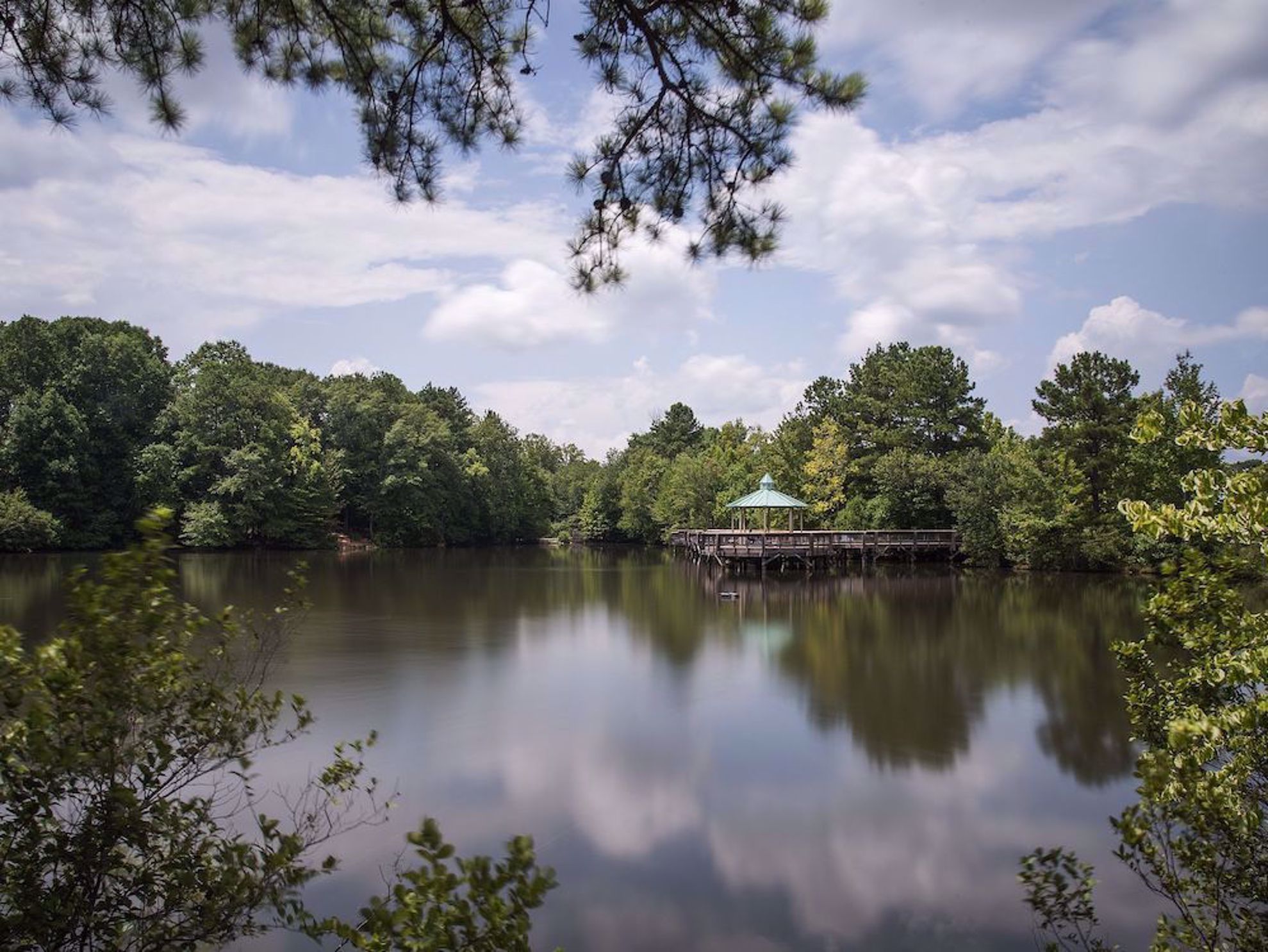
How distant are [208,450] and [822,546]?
2722cm

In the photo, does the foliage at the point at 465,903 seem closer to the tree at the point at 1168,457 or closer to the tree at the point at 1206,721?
the tree at the point at 1206,721

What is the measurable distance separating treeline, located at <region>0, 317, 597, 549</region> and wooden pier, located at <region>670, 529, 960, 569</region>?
63.8ft

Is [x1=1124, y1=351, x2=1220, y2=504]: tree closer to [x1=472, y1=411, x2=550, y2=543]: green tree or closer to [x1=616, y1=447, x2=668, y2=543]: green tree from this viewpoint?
[x1=616, y1=447, x2=668, y2=543]: green tree

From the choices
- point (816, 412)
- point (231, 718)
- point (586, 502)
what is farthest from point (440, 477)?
point (231, 718)

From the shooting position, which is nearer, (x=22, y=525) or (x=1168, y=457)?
(x=1168, y=457)

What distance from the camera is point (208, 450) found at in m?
37.9

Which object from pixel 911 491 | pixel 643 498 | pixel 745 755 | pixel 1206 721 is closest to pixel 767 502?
pixel 911 491

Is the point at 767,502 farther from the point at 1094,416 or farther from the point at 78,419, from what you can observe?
the point at 78,419

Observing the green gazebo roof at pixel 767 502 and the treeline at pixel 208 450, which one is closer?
the green gazebo roof at pixel 767 502

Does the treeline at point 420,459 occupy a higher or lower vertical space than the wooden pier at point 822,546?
higher

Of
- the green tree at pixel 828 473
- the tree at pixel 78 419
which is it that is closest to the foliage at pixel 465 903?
the green tree at pixel 828 473

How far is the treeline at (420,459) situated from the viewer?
2798 centimetres

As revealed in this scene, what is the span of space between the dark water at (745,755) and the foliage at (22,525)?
45.3 ft

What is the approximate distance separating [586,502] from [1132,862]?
57.7 metres
